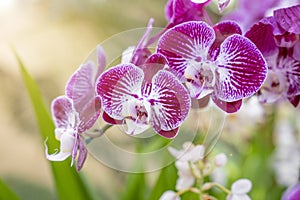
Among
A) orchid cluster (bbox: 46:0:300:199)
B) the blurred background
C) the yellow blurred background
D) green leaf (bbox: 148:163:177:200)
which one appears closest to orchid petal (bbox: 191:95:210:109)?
orchid cluster (bbox: 46:0:300:199)

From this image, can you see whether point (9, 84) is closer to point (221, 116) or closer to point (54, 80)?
point (54, 80)

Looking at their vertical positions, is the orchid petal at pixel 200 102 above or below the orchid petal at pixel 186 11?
below

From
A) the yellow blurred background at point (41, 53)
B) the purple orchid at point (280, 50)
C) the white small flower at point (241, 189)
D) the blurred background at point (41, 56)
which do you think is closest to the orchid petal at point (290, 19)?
the purple orchid at point (280, 50)

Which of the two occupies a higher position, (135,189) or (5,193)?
(5,193)

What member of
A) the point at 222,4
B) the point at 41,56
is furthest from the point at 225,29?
the point at 41,56

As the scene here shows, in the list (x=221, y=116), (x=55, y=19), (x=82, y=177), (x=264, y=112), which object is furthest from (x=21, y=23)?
(x=221, y=116)

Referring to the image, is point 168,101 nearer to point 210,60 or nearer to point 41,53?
point 210,60

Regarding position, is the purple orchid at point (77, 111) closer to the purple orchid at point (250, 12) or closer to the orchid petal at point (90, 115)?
the orchid petal at point (90, 115)
